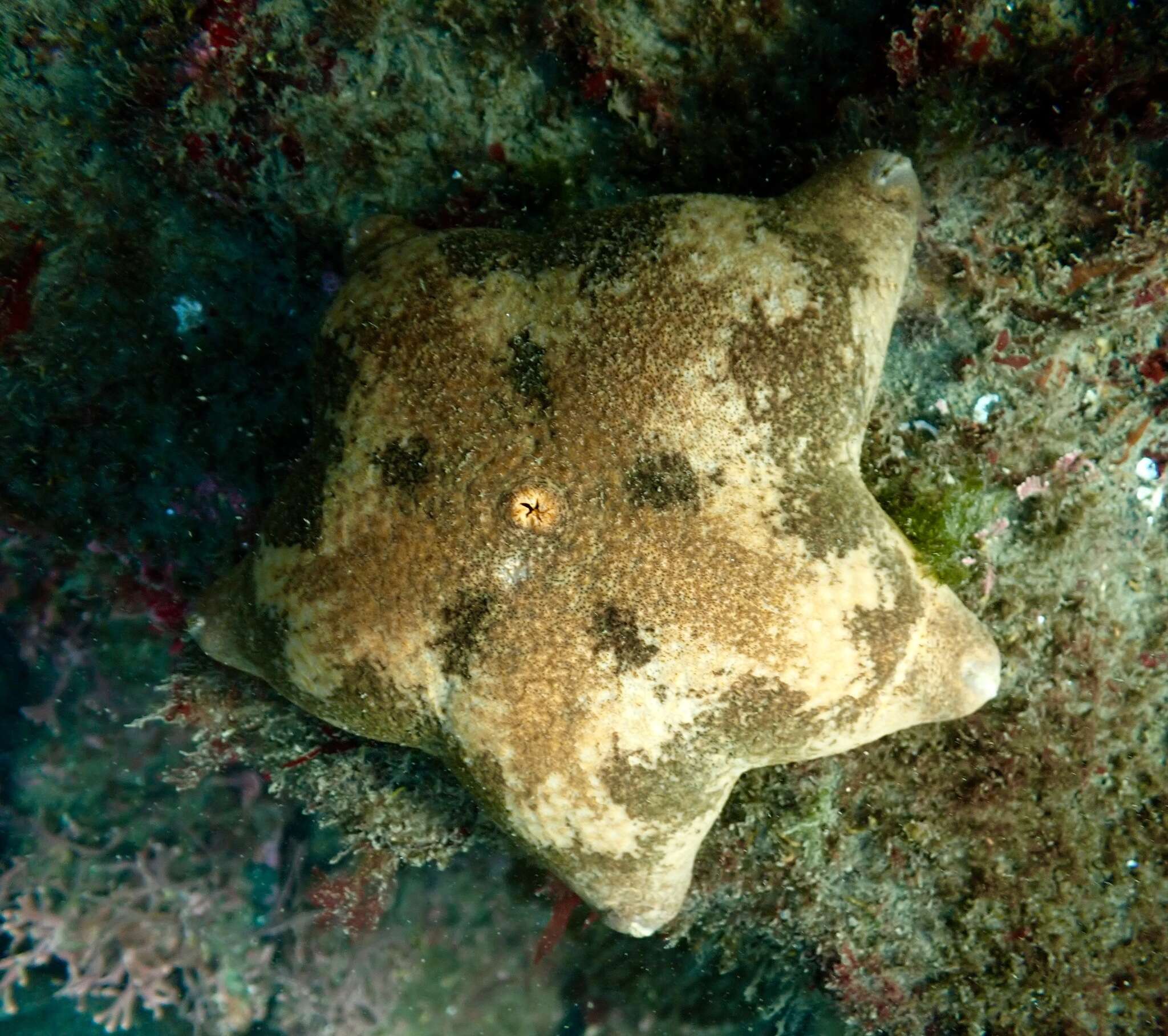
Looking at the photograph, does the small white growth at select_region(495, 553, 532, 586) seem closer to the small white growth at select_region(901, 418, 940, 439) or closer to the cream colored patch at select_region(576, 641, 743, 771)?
the cream colored patch at select_region(576, 641, 743, 771)

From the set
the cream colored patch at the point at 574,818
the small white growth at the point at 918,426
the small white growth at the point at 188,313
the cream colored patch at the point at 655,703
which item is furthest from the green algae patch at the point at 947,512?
the small white growth at the point at 188,313

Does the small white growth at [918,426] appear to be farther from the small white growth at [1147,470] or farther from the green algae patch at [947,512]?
the small white growth at [1147,470]

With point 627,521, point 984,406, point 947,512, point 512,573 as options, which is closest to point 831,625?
point 627,521

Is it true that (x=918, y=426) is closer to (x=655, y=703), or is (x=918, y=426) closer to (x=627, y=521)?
(x=627, y=521)

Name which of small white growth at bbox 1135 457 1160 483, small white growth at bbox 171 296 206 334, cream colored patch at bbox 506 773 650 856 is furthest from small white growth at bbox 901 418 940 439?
small white growth at bbox 171 296 206 334

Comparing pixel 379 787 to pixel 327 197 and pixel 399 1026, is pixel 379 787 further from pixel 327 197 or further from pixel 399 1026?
pixel 327 197

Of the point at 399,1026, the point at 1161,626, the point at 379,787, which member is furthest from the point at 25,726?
the point at 1161,626

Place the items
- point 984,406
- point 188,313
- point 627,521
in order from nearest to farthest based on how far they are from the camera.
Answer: point 627,521
point 984,406
point 188,313
